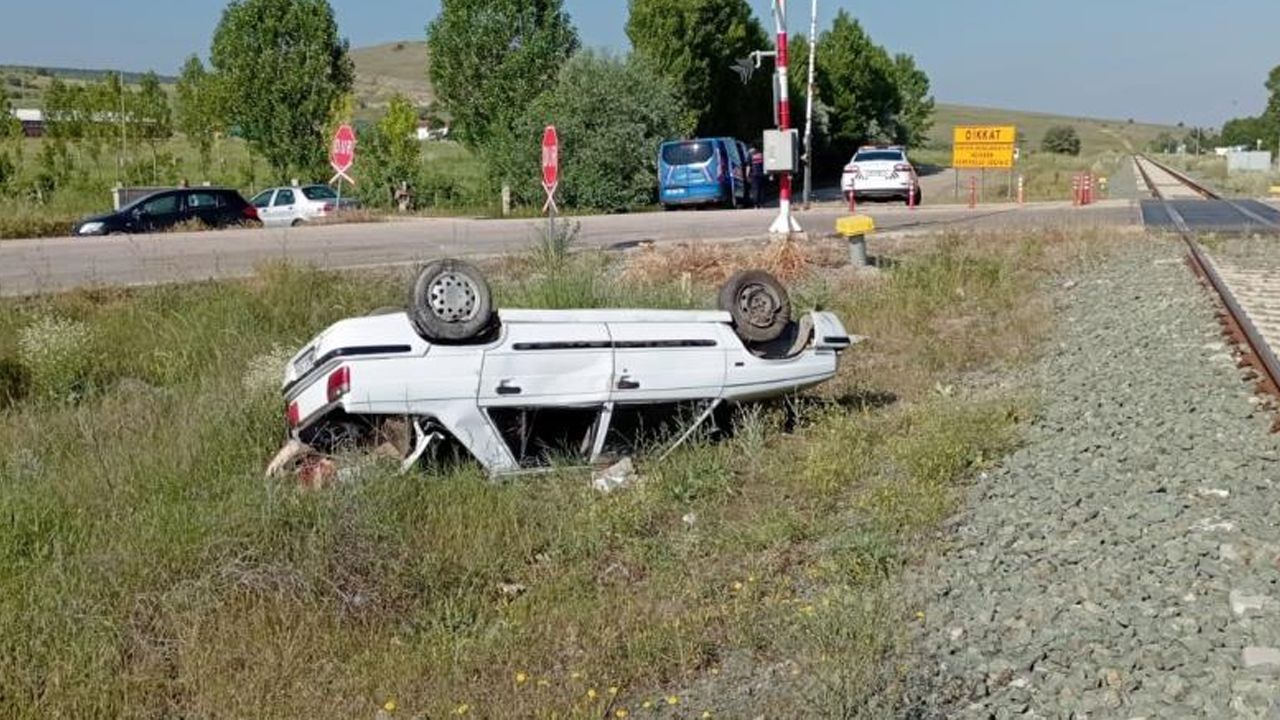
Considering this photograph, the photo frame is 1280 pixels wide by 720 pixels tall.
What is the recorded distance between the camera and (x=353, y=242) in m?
18.8

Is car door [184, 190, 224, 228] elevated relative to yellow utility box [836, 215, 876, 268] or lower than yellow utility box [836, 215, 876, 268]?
elevated

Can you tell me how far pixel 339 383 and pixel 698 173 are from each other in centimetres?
2597

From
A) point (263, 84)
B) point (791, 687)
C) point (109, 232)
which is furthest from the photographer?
point (263, 84)

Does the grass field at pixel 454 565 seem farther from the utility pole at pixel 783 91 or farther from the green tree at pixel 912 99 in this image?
the green tree at pixel 912 99

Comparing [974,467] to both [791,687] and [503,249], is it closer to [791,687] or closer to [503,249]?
[791,687]

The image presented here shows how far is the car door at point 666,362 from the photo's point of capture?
679cm

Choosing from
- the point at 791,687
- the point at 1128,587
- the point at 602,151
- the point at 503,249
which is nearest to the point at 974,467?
the point at 1128,587

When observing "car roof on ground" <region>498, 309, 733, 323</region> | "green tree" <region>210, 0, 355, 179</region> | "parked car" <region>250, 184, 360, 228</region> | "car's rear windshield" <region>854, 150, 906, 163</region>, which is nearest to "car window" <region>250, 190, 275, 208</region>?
"parked car" <region>250, 184, 360, 228</region>

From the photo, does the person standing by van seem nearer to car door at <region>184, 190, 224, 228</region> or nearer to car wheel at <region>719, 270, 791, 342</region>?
car door at <region>184, 190, 224, 228</region>

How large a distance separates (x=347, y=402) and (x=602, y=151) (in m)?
29.6

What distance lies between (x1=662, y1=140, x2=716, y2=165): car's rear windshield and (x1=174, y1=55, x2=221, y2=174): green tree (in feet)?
59.3

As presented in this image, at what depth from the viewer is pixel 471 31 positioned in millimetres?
42406

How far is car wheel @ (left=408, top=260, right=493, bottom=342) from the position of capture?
6273 millimetres

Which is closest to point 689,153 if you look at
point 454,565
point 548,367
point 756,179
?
point 756,179
